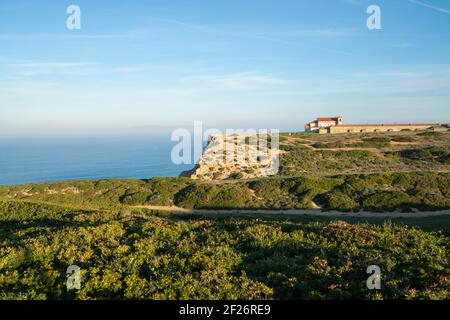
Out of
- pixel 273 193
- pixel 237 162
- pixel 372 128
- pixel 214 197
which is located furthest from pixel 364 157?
pixel 372 128

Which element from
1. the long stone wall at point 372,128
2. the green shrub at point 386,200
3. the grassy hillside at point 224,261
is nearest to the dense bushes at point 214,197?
the green shrub at point 386,200

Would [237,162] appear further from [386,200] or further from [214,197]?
[386,200]

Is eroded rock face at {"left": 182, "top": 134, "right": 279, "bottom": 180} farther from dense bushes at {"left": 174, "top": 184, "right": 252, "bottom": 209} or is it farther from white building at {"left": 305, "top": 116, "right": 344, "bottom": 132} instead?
white building at {"left": 305, "top": 116, "right": 344, "bottom": 132}

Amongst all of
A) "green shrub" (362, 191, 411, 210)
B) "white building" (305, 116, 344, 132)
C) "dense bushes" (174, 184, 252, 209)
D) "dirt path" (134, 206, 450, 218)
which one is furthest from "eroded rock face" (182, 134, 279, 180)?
"white building" (305, 116, 344, 132)

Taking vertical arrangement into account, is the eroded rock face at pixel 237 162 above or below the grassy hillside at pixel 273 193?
above

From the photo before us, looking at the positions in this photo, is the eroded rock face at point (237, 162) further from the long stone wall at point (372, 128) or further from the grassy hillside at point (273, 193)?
the long stone wall at point (372, 128)

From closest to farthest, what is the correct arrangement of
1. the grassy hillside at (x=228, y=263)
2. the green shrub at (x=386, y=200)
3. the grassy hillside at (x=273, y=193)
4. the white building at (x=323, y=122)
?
the grassy hillside at (x=228, y=263) → the green shrub at (x=386, y=200) → the grassy hillside at (x=273, y=193) → the white building at (x=323, y=122)
